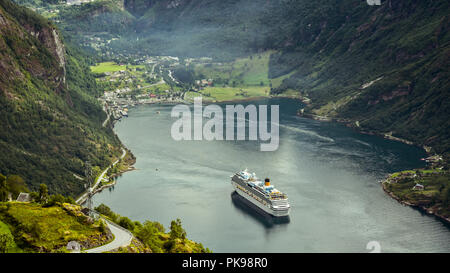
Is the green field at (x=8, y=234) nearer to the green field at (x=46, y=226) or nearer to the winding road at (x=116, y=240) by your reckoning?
the green field at (x=46, y=226)

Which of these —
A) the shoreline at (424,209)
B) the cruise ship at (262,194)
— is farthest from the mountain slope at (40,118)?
the shoreline at (424,209)

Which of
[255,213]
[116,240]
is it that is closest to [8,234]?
[116,240]

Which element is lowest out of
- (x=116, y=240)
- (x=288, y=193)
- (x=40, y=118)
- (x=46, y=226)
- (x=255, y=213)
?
(x=255, y=213)

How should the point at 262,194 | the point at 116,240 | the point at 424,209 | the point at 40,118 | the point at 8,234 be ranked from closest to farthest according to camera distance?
1. the point at 8,234
2. the point at 116,240
3. the point at 262,194
4. the point at 424,209
5. the point at 40,118

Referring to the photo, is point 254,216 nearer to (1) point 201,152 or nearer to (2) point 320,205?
(2) point 320,205

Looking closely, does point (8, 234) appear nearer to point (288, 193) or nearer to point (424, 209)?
point (288, 193)

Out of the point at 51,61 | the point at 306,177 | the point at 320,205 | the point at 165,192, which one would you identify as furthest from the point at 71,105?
the point at 320,205
